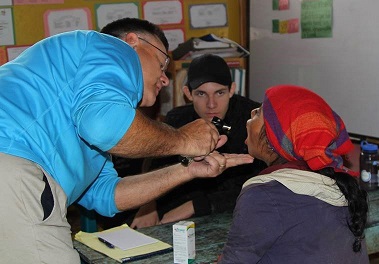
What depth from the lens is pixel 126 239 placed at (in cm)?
242

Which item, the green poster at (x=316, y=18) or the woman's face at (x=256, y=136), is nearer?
the woman's face at (x=256, y=136)

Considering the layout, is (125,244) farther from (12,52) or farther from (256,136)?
(12,52)

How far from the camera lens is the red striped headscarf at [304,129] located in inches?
75.3

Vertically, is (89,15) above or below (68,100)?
above

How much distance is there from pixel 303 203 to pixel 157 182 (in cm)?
64

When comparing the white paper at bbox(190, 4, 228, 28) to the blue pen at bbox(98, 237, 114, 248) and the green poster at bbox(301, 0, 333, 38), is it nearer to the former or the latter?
the green poster at bbox(301, 0, 333, 38)

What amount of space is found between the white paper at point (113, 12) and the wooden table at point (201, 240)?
2.22 m

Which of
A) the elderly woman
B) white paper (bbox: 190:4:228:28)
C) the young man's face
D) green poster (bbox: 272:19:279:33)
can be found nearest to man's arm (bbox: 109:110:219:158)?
the elderly woman

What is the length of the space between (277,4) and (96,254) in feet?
8.78

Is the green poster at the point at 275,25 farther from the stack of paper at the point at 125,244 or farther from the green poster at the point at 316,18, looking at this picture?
the stack of paper at the point at 125,244

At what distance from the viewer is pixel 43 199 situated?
1696 millimetres

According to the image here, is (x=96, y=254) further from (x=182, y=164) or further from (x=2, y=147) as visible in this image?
(x=2, y=147)

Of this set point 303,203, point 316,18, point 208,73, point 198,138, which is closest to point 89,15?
point 208,73

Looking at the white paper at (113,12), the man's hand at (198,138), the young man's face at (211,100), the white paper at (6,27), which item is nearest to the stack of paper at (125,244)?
the man's hand at (198,138)
